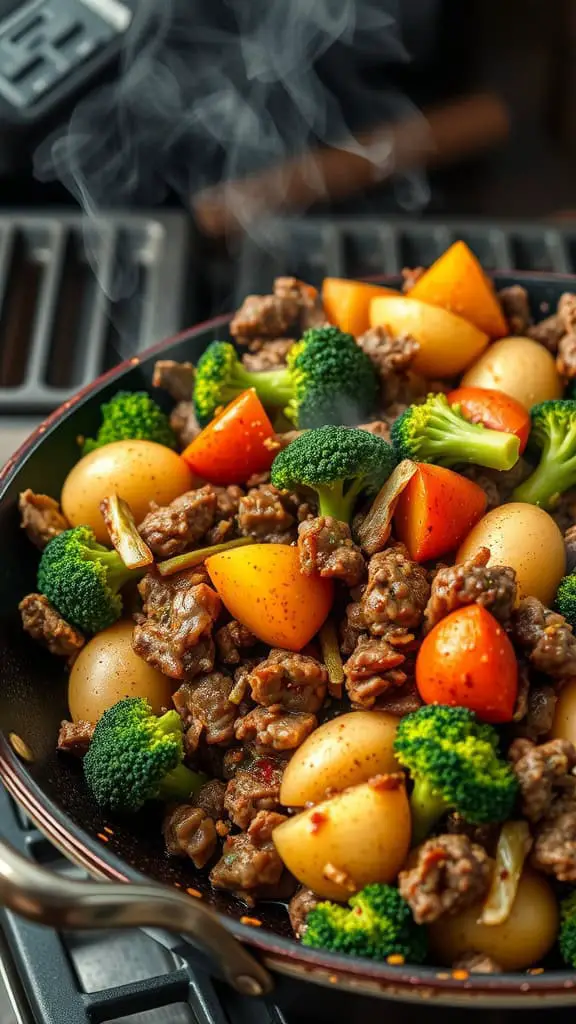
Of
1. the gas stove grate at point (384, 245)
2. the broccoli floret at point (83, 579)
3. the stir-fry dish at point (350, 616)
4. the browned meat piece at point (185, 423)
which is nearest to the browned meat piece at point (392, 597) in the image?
the stir-fry dish at point (350, 616)

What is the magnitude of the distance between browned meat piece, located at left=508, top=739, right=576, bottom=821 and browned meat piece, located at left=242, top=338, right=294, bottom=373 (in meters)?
0.98

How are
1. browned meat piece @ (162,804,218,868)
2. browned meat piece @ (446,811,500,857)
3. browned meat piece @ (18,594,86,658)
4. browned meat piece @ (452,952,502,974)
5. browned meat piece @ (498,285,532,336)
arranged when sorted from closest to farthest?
browned meat piece @ (452,952,502,974) → browned meat piece @ (446,811,500,857) → browned meat piece @ (162,804,218,868) → browned meat piece @ (18,594,86,658) → browned meat piece @ (498,285,532,336)

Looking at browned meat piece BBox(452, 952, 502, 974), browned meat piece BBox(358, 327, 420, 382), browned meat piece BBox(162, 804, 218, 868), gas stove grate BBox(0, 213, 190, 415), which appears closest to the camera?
browned meat piece BBox(452, 952, 502, 974)

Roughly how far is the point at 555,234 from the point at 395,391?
53.3 inches

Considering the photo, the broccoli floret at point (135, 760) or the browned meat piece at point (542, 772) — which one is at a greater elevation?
the broccoli floret at point (135, 760)

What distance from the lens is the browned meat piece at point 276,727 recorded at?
165 centimetres

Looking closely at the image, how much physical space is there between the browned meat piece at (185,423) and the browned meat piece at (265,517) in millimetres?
334

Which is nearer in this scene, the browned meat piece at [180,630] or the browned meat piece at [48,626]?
the browned meat piece at [180,630]

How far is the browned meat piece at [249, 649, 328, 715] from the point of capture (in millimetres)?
1672

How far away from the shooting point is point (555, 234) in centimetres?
315

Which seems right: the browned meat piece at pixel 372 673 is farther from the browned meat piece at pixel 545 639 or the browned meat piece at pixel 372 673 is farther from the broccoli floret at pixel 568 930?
the broccoli floret at pixel 568 930

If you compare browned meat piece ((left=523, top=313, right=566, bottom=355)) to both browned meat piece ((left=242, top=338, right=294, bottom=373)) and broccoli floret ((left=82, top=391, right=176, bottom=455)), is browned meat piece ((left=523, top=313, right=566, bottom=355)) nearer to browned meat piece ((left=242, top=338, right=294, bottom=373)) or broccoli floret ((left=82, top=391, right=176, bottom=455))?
browned meat piece ((left=242, top=338, right=294, bottom=373))

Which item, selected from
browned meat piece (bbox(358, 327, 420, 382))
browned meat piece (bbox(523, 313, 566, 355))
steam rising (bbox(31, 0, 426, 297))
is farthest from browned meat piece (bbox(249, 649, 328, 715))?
steam rising (bbox(31, 0, 426, 297))

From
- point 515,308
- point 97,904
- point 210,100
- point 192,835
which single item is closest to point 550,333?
point 515,308
